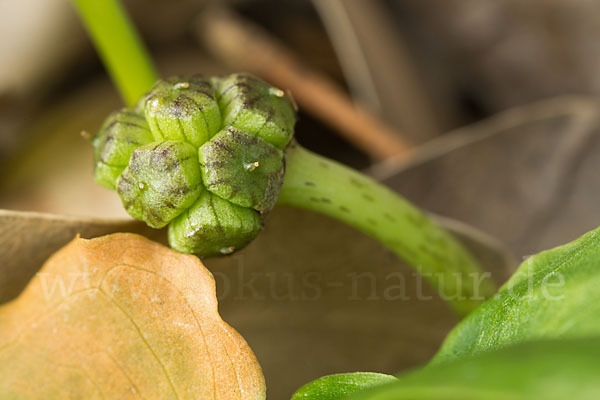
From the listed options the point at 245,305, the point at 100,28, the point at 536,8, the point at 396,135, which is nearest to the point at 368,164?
the point at 396,135

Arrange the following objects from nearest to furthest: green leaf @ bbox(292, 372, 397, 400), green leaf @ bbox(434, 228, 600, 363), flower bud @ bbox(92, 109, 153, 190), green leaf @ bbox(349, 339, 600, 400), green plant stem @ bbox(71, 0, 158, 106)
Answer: green leaf @ bbox(349, 339, 600, 400)
green leaf @ bbox(434, 228, 600, 363)
green leaf @ bbox(292, 372, 397, 400)
flower bud @ bbox(92, 109, 153, 190)
green plant stem @ bbox(71, 0, 158, 106)

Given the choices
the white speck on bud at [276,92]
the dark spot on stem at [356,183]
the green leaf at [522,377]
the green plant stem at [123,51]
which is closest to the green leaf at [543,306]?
the green leaf at [522,377]

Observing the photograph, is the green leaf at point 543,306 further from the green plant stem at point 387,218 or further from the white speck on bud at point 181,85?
the white speck on bud at point 181,85

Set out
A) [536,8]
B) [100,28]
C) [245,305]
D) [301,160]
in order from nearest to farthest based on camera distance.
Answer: [301,160], [245,305], [100,28], [536,8]

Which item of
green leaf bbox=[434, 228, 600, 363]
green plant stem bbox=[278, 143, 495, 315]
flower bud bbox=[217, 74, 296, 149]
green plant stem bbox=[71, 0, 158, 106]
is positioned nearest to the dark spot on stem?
green plant stem bbox=[278, 143, 495, 315]

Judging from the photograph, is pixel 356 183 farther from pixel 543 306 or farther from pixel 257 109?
pixel 543 306

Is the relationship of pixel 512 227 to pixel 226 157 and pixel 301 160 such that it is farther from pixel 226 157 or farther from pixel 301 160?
pixel 226 157

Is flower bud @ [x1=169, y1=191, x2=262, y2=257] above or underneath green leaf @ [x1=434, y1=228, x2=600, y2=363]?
underneath

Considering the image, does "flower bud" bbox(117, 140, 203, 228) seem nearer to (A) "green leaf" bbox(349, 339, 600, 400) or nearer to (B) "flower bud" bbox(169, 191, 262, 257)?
(B) "flower bud" bbox(169, 191, 262, 257)
